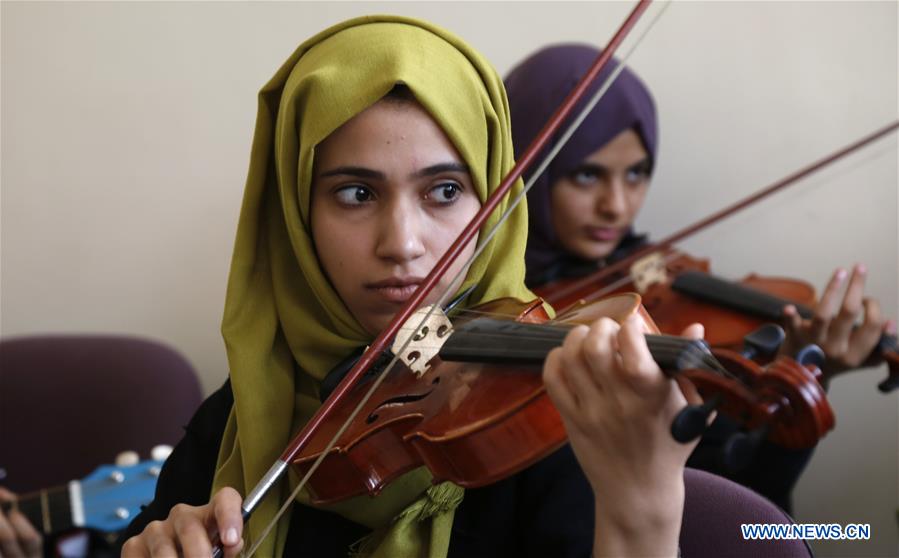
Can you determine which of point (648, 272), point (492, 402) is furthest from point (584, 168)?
point (492, 402)

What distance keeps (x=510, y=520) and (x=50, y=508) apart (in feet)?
2.33

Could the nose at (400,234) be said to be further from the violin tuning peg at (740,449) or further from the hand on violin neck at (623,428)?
the violin tuning peg at (740,449)

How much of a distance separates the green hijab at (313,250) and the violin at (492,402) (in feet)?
0.24

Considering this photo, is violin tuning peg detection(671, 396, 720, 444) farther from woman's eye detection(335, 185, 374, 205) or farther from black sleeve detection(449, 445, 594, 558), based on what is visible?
woman's eye detection(335, 185, 374, 205)

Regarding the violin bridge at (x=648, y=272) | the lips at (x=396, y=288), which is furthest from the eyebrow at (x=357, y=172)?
the violin bridge at (x=648, y=272)

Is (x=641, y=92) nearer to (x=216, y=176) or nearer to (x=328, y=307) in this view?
(x=216, y=176)

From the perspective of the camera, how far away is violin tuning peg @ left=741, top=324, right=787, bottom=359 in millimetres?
609

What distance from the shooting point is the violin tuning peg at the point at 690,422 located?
55 cm

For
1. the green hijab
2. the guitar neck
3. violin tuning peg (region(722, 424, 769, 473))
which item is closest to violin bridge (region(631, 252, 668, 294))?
the green hijab

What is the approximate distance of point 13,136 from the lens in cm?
180

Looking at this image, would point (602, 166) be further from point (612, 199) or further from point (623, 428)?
point (623, 428)

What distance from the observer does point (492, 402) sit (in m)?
0.71

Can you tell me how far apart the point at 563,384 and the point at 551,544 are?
0.78 ft

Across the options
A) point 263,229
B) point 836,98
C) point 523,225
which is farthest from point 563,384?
point 836,98
